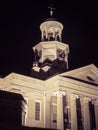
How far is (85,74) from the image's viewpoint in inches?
1403

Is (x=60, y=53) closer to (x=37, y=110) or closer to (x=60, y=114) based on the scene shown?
(x=37, y=110)

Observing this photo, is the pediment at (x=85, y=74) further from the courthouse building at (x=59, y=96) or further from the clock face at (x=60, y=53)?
the clock face at (x=60, y=53)

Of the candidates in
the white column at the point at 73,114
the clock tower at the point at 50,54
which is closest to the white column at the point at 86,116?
the white column at the point at 73,114

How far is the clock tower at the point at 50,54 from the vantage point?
39.3 metres

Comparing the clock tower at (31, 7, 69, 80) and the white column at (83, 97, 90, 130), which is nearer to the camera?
the white column at (83, 97, 90, 130)

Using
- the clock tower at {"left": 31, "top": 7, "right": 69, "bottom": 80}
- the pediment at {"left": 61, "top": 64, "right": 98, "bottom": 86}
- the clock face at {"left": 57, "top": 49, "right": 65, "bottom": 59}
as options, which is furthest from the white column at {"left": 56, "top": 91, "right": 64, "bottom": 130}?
the clock face at {"left": 57, "top": 49, "right": 65, "bottom": 59}

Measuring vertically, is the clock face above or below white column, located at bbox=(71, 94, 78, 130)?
above

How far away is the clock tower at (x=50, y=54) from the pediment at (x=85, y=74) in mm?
3586

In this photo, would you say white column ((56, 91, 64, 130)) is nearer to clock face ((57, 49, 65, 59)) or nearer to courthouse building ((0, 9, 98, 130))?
courthouse building ((0, 9, 98, 130))

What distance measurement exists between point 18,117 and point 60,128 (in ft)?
22.7

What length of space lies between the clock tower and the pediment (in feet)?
11.8

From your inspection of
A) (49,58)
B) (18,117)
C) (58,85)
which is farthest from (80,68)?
(18,117)

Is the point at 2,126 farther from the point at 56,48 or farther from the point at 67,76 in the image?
the point at 56,48

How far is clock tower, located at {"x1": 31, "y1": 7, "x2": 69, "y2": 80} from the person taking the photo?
3928 centimetres
